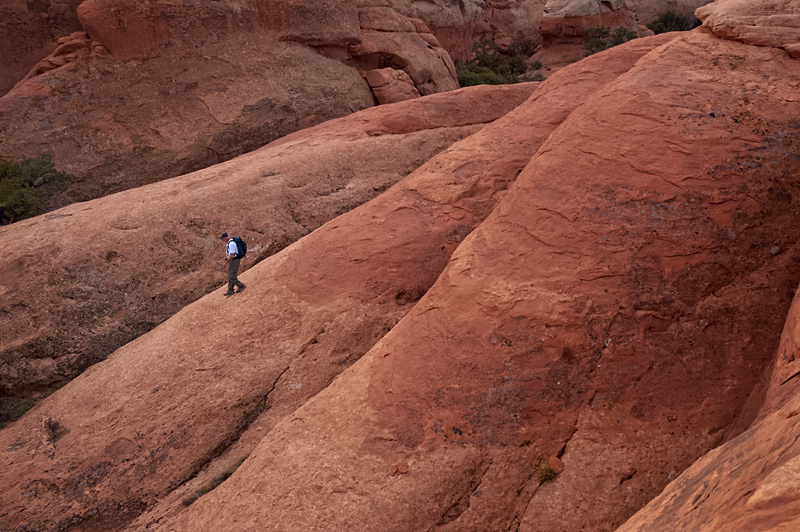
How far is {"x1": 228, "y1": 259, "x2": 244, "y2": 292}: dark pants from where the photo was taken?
9625 mm

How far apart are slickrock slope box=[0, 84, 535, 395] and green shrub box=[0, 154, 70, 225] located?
214 centimetres

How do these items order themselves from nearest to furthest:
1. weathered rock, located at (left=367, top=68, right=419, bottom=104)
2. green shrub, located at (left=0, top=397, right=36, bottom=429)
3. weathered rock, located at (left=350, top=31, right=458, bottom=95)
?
green shrub, located at (left=0, top=397, right=36, bottom=429) → weathered rock, located at (left=367, top=68, right=419, bottom=104) → weathered rock, located at (left=350, top=31, right=458, bottom=95)

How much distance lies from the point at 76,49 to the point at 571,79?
15.0 m

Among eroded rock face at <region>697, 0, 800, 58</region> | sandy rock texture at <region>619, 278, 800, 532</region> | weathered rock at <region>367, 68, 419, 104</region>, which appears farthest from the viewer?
weathered rock at <region>367, 68, 419, 104</region>

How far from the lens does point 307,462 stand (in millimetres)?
6262

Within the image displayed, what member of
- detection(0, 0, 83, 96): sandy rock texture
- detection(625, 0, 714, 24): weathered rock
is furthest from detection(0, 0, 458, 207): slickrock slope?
detection(625, 0, 714, 24): weathered rock

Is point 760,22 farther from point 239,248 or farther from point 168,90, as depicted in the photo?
point 168,90

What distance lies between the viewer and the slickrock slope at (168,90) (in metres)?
16.5

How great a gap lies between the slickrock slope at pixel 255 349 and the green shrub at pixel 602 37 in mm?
20482

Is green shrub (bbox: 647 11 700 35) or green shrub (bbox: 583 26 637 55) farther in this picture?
green shrub (bbox: 647 11 700 35)

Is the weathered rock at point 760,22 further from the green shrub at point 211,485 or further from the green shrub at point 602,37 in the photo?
the green shrub at point 602,37

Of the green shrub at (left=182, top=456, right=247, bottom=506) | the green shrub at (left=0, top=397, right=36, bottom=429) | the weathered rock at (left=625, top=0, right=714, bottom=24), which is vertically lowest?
the green shrub at (left=0, top=397, right=36, bottom=429)

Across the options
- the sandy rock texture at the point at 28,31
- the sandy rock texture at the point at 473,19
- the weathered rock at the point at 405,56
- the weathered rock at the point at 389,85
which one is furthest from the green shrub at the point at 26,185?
the sandy rock texture at the point at 473,19

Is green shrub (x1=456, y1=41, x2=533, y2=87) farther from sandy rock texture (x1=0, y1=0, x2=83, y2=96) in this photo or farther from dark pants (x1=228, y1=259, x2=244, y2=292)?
dark pants (x1=228, y1=259, x2=244, y2=292)
